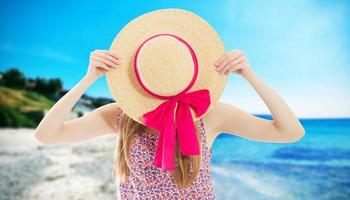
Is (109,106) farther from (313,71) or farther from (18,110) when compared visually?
(313,71)

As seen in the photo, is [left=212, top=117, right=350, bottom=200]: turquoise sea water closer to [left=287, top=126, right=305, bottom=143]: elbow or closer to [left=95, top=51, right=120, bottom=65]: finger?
[left=287, top=126, right=305, bottom=143]: elbow

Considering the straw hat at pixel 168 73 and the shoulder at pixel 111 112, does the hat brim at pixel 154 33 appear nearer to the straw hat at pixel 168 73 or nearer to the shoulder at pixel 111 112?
the straw hat at pixel 168 73

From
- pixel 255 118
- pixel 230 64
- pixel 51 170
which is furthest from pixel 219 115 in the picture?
pixel 51 170

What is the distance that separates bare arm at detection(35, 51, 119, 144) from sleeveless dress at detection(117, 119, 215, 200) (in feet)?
0.43

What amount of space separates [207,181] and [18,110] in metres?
4.57

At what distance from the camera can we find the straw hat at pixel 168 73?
2.87 ft

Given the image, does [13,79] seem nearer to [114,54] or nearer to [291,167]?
[114,54]

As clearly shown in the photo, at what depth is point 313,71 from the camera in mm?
6883

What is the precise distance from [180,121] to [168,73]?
0.11 metres

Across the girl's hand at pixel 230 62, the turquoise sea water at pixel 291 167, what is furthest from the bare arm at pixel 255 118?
the turquoise sea water at pixel 291 167

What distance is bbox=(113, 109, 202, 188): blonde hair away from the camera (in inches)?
37.3

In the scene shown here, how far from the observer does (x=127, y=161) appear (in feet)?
3.17

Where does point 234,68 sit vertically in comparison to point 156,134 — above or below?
above

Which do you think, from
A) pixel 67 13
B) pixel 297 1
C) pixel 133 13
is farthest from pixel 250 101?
pixel 67 13
